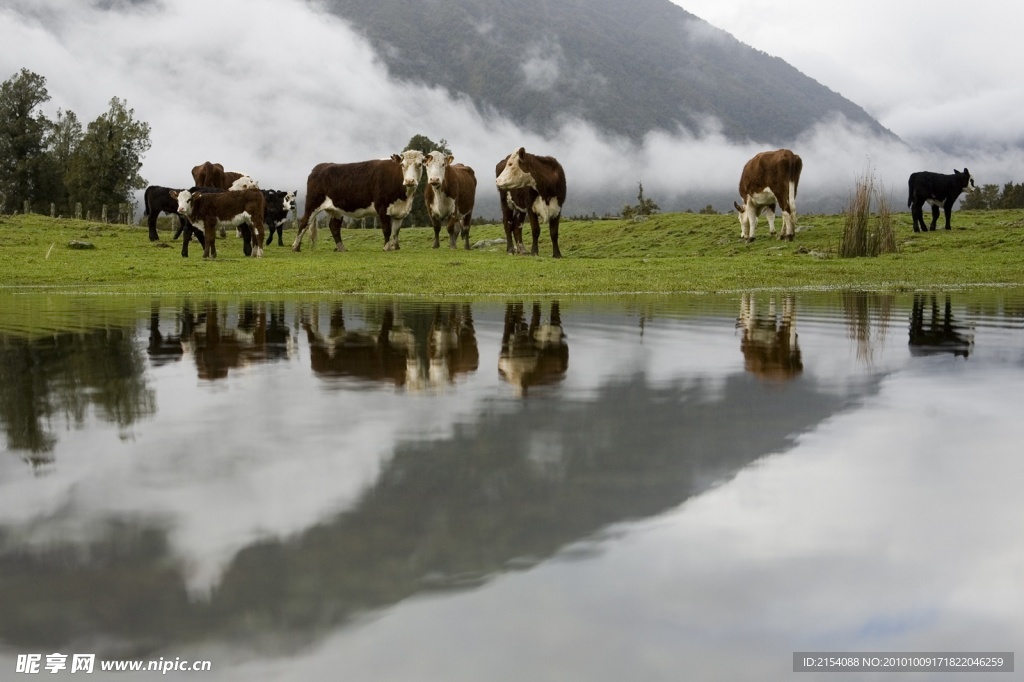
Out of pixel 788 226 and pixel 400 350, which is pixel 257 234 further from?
pixel 400 350

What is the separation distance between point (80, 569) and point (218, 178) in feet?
139

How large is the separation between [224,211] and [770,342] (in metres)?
24.9

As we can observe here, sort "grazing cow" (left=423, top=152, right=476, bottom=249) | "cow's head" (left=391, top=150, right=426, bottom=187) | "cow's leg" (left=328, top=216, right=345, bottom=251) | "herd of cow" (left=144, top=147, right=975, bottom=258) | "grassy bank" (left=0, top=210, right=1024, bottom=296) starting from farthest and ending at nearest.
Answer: "cow's leg" (left=328, top=216, right=345, bottom=251) → "grazing cow" (left=423, top=152, right=476, bottom=249) → "cow's head" (left=391, top=150, right=426, bottom=187) → "herd of cow" (left=144, top=147, right=975, bottom=258) → "grassy bank" (left=0, top=210, right=1024, bottom=296)

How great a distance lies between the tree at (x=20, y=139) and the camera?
90.9 metres

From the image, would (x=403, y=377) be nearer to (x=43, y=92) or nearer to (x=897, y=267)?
(x=897, y=267)

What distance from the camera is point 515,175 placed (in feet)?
109

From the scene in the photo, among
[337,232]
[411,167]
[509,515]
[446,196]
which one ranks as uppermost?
[411,167]

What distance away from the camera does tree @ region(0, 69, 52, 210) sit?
90.9 meters

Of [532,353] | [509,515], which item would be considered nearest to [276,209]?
[532,353]

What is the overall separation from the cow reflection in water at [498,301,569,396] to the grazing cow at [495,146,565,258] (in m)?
18.9

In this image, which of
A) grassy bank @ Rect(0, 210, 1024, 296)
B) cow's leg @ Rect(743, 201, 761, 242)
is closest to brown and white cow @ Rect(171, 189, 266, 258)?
grassy bank @ Rect(0, 210, 1024, 296)

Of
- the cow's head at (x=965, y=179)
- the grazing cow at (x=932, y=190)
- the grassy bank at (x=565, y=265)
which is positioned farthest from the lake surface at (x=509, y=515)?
the cow's head at (x=965, y=179)

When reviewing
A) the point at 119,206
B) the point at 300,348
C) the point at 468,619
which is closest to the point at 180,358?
the point at 300,348

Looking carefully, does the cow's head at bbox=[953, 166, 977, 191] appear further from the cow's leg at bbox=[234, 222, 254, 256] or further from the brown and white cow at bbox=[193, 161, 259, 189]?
the brown and white cow at bbox=[193, 161, 259, 189]
